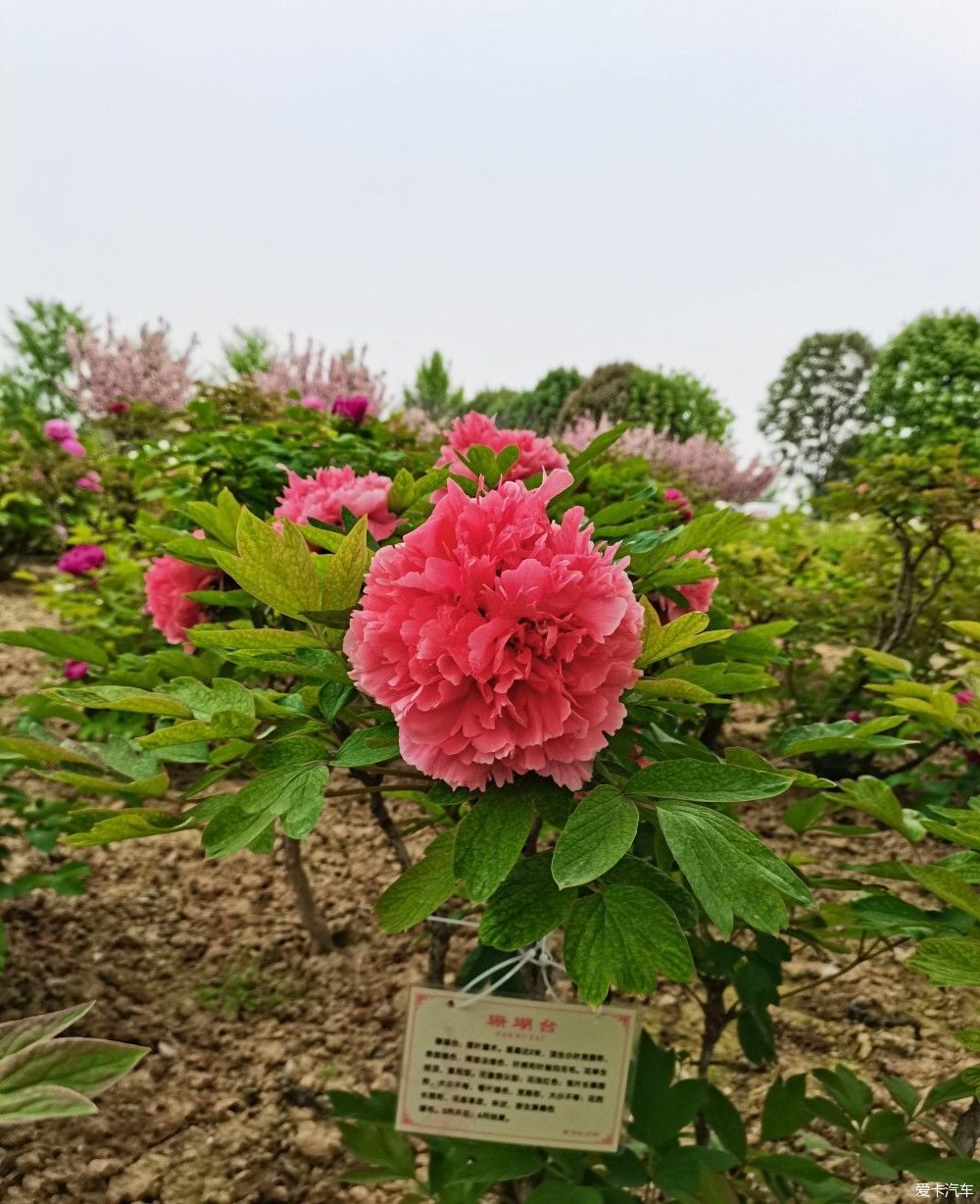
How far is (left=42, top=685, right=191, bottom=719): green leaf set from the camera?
66 centimetres

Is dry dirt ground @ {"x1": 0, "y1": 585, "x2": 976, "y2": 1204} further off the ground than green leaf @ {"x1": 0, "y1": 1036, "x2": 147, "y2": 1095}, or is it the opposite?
green leaf @ {"x1": 0, "y1": 1036, "x2": 147, "y2": 1095}

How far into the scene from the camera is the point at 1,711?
321cm

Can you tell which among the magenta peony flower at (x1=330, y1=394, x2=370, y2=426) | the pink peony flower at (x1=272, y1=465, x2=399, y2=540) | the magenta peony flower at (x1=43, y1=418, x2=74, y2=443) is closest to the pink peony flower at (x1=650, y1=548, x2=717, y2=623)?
the pink peony flower at (x1=272, y1=465, x2=399, y2=540)

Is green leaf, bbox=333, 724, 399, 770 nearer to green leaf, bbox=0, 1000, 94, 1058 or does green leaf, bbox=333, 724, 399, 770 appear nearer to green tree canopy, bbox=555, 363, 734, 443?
green leaf, bbox=0, 1000, 94, 1058

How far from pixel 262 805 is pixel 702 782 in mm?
307

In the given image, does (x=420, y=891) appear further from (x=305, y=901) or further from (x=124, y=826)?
(x=305, y=901)

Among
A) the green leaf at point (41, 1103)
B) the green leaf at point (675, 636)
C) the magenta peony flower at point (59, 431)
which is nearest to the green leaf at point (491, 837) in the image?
the green leaf at point (675, 636)

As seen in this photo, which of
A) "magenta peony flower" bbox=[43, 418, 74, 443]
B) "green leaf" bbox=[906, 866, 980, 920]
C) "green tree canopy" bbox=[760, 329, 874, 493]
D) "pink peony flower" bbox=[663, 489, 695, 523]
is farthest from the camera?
"green tree canopy" bbox=[760, 329, 874, 493]

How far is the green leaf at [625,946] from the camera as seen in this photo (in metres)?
0.54

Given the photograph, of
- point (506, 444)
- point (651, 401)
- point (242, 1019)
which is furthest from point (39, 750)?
point (651, 401)

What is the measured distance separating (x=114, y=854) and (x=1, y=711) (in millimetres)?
1049

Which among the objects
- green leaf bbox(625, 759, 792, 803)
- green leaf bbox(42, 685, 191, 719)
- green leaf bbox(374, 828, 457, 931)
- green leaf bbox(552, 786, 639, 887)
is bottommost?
green leaf bbox(374, 828, 457, 931)

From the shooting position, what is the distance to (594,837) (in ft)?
1.80

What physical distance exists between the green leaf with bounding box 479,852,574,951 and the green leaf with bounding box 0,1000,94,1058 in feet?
0.89
